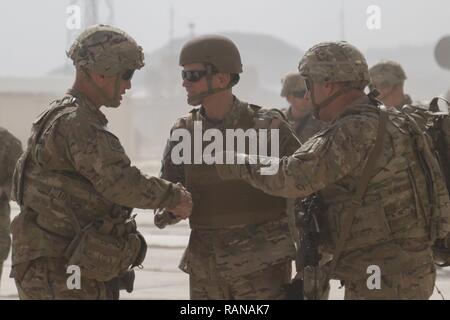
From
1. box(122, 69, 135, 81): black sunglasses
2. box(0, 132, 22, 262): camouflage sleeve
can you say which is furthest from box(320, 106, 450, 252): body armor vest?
box(0, 132, 22, 262): camouflage sleeve

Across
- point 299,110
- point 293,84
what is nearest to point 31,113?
point 293,84

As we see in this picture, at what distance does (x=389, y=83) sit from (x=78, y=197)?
4259mm

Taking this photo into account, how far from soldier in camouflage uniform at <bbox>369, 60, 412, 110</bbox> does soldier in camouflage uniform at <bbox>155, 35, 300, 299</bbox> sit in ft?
10.1

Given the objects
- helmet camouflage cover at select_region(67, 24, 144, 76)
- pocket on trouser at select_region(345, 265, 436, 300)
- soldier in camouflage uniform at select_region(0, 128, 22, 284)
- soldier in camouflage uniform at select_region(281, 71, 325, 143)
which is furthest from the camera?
soldier in camouflage uniform at select_region(281, 71, 325, 143)

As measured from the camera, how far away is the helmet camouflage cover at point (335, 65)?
6078mm

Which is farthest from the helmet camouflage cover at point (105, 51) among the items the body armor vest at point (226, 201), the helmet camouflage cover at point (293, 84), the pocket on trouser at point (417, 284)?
the helmet camouflage cover at point (293, 84)

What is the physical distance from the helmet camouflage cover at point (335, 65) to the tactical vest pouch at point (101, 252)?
4.42ft

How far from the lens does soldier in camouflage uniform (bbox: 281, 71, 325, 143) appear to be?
9805mm

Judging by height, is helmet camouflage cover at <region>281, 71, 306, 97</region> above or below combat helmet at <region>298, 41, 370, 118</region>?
below

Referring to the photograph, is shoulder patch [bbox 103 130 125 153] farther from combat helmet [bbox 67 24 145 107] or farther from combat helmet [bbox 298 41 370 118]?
combat helmet [bbox 298 41 370 118]

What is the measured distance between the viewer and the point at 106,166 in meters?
5.97

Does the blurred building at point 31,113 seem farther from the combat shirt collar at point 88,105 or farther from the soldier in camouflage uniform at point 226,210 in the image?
the combat shirt collar at point 88,105
